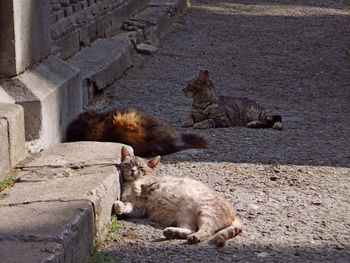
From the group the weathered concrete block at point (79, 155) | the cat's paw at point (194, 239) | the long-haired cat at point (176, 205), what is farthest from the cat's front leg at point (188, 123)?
the cat's paw at point (194, 239)

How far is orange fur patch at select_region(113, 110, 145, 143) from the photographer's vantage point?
5406 mm

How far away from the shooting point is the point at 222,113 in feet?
22.6

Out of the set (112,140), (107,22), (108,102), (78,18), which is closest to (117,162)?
(112,140)

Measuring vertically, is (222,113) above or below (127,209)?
below

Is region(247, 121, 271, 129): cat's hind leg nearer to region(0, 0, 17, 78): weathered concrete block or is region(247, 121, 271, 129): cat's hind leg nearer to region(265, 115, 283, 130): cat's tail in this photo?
region(265, 115, 283, 130): cat's tail

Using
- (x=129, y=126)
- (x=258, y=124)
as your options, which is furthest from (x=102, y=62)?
(x=129, y=126)

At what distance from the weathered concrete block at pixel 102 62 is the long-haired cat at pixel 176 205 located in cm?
302

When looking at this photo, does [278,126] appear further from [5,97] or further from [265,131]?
[5,97]

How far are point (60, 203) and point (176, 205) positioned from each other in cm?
81

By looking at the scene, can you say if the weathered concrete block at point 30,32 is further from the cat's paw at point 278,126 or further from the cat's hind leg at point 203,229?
the cat's paw at point 278,126

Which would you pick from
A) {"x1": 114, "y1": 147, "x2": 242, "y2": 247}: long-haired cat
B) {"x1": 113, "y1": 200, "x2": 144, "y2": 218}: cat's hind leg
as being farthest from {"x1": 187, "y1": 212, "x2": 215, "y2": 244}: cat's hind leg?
{"x1": 113, "y1": 200, "x2": 144, "y2": 218}: cat's hind leg

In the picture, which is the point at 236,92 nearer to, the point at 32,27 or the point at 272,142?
the point at 272,142

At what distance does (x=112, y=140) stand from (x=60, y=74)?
63cm

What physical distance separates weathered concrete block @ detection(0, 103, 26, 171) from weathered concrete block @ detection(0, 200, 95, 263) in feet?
Answer: 2.29
